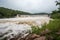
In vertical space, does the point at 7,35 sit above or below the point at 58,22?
below

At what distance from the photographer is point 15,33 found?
8094 millimetres

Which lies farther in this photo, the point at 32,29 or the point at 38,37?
the point at 32,29

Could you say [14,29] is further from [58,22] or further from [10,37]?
[58,22]

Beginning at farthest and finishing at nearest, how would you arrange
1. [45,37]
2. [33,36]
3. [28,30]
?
[28,30]
[33,36]
[45,37]

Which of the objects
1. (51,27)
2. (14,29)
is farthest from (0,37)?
(51,27)

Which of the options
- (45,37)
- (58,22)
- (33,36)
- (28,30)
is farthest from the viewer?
(28,30)

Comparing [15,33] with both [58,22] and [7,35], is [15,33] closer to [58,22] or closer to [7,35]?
[7,35]

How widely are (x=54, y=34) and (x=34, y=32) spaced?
1315 mm

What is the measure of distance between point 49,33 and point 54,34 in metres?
Result: 0.24

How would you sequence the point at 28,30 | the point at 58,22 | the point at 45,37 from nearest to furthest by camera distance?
1. the point at 45,37
2. the point at 58,22
3. the point at 28,30

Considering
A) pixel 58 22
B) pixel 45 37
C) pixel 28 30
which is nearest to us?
pixel 45 37

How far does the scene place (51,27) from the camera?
24.6 feet

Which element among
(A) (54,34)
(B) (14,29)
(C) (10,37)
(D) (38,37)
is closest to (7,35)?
(C) (10,37)

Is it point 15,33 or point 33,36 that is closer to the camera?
point 33,36
